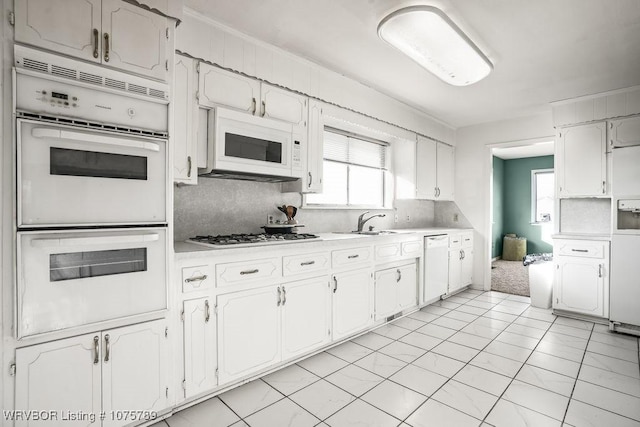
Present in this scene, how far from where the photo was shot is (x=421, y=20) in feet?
7.22

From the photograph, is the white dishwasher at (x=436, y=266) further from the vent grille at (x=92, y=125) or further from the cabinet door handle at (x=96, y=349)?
the cabinet door handle at (x=96, y=349)

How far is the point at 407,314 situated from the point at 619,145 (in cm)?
302

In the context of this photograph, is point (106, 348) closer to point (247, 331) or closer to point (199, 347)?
point (199, 347)

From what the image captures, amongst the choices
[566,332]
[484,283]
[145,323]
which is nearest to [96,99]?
[145,323]

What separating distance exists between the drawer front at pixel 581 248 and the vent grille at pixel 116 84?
457cm

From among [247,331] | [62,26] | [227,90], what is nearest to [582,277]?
[247,331]

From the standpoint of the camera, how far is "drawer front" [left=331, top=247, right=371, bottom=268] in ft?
9.42

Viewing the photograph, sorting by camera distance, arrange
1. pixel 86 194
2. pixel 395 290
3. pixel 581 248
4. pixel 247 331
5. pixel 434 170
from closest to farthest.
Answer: pixel 86 194 < pixel 247 331 < pixel 395 290 < pixel 581 248 < pixel 434 170

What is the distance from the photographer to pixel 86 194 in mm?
1628

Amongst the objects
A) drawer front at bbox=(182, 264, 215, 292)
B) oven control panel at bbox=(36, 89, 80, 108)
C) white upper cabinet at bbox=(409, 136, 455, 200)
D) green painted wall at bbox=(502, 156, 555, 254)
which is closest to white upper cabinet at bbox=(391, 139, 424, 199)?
white upper cabinet at bbox=(409, 136, 455, 200)

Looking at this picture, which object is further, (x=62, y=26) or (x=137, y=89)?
(x=137, y=89)

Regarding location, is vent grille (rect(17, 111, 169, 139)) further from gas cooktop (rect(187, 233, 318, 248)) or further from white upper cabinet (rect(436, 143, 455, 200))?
white upper cabinet (rect(436, 143, 455, 200))

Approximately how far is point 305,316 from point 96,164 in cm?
177

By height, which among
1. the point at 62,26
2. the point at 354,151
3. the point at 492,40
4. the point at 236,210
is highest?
the point at 492,40
